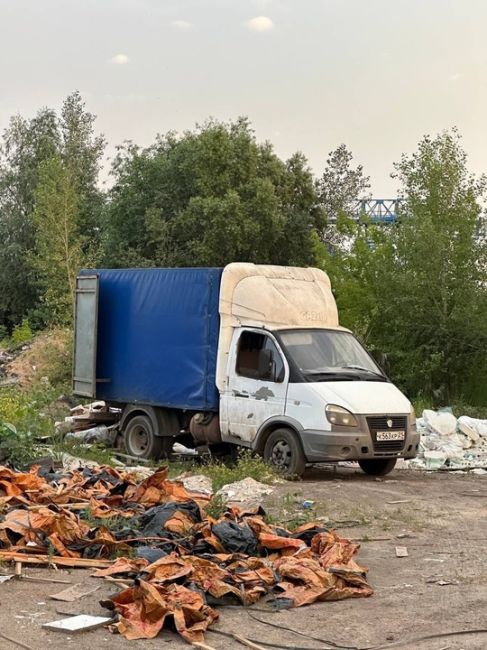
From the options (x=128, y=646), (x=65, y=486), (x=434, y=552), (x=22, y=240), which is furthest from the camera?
(x=22, y=240)

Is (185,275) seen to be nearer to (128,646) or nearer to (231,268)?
(231,268)

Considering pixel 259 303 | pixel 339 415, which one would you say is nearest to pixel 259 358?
pixel 259 303

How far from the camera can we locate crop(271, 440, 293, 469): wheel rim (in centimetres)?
1370

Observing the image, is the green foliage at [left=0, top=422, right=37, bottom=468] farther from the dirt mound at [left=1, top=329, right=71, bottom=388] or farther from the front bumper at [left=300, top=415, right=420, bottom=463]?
the dirt mound at [left=1, top=329, right=71, bottom=388]

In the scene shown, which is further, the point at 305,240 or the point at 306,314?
the point at 305,240

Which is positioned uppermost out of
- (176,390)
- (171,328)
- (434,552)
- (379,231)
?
(379,231)

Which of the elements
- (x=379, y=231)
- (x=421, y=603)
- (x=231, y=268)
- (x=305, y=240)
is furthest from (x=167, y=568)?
(x=305, y=240)

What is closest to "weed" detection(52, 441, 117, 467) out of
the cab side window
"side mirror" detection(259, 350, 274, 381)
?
the cab side window

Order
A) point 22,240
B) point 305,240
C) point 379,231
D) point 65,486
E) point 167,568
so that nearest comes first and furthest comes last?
point 167,568 < point 65,486 < point 379,231 < point 305,240 < point 22,240

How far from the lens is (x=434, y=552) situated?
9.33 m

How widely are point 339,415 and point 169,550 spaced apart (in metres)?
5.54

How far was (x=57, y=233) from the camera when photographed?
5134 cm

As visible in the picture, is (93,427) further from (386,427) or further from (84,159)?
(84,159)

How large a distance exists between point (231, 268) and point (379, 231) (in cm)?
1441
